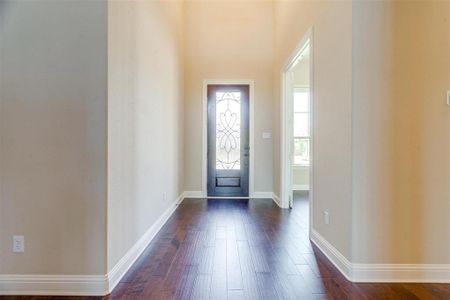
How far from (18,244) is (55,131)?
0.79m

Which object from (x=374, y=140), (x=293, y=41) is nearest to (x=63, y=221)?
(x=374, y=140)

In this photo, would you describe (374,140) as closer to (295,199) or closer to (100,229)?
(100,229)

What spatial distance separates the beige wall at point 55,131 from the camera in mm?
1872

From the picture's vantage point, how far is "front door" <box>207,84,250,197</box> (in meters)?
5.44

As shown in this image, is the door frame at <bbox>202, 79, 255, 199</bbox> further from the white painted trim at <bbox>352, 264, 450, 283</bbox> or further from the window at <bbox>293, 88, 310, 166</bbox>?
the white painted trim at <bbox>352, 264, 450, 283</bbox>

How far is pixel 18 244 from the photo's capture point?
189 cm

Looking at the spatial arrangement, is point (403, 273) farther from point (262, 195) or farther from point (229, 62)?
point (229, 62)

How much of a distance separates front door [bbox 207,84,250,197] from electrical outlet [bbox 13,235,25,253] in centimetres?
372

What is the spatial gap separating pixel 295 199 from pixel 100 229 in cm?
408

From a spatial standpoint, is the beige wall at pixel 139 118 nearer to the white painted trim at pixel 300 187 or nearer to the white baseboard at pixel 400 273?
the white baseboard at pixel 400 273

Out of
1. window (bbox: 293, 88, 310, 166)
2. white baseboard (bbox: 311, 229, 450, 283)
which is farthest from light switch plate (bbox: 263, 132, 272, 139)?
white baseboard (bbox: 311, 229, 450, 283)

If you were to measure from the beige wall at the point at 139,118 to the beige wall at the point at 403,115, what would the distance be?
1.75 meters

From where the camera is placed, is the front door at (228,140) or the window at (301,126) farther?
the window at (301,126)

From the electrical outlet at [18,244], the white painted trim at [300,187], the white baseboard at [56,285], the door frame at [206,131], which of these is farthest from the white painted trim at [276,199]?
the electrical outlet at [18,244]
